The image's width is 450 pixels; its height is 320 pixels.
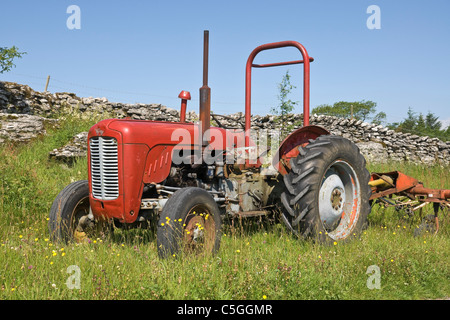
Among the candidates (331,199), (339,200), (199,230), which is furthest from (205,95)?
(339,200)

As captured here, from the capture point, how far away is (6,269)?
3258 mm

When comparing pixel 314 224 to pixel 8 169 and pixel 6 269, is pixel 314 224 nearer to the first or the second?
pixel 6 269

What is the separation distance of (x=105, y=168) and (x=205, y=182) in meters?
1.09

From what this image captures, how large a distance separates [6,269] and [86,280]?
788 mm

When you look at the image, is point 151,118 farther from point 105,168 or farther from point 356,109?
point 356,109

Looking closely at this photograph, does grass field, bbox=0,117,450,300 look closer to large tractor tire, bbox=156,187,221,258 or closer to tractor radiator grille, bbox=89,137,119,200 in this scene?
large tractor tire, bbox=156,187,221,258

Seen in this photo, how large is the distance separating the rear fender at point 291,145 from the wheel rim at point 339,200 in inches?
17.2

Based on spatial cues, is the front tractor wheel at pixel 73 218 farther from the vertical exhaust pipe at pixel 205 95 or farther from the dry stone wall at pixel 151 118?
the dry stone wall at pixel 151 118

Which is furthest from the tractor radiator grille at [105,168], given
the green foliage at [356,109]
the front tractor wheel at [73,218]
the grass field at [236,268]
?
the green foliage at [356,109]

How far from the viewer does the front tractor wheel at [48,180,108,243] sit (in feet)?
13.1

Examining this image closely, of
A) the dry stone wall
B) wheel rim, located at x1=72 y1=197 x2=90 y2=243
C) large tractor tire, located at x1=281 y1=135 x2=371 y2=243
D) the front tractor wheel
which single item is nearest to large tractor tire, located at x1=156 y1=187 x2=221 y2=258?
large tractor tire, located at x1=281 y1=135 x2=371 y2=243

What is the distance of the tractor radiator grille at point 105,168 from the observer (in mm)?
3699

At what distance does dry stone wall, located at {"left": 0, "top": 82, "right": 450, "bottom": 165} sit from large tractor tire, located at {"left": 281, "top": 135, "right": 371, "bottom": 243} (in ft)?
16.4
